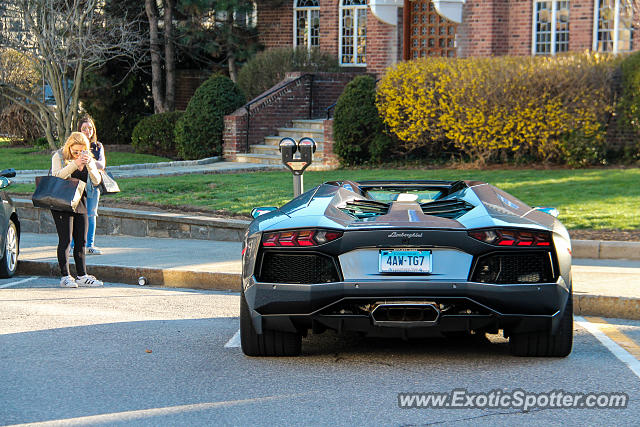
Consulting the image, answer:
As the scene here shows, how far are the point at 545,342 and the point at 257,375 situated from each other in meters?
1.96

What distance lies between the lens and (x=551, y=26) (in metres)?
24.0

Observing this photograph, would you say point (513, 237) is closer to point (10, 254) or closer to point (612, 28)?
point (10, 254)

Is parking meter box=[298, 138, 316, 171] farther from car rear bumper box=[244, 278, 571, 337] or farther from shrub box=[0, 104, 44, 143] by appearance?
shrub box=[0, 104, 44, 143]

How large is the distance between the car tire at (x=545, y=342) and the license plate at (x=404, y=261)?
0.93 meters

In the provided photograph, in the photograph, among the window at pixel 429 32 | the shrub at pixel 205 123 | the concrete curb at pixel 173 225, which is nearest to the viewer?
the concrete curb at pixel 173 225

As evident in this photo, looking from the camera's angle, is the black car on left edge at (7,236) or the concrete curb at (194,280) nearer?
the concrete curb at (194,280)

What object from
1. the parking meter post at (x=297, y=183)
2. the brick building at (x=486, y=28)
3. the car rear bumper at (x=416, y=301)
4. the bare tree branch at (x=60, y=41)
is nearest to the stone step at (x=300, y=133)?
the brick building at (x=486, y=28)

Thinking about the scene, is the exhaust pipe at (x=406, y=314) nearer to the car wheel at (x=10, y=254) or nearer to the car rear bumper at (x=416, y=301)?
the car rear bumper at (x=416, y=301)

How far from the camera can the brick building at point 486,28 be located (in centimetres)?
2334

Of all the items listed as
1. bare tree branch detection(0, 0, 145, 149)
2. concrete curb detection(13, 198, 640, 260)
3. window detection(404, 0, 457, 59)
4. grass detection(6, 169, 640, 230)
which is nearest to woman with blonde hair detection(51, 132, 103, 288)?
concrete curb detection(13, 198, 640, 260)

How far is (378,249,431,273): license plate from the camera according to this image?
609 centimetres

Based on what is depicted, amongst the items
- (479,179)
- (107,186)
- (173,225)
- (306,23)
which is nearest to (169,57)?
(306,23)

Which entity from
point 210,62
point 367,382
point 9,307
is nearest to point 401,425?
point 367,382

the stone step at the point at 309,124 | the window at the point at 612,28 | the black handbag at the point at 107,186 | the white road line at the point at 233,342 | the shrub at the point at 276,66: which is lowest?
the white road line at the point at 233,342
